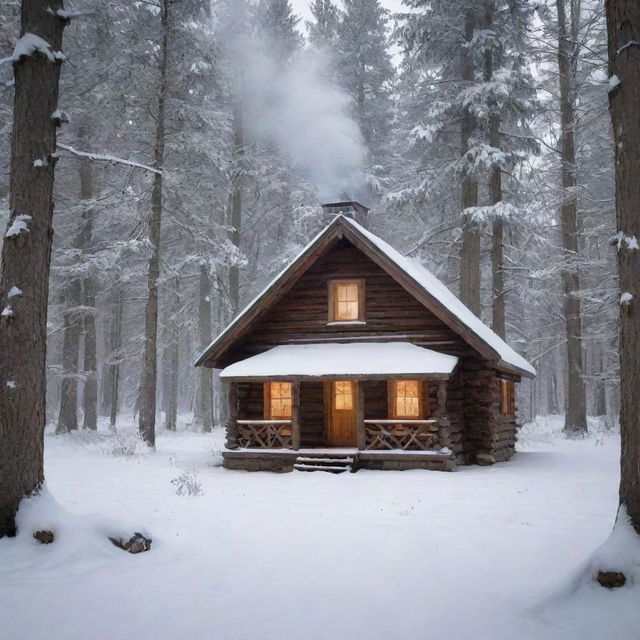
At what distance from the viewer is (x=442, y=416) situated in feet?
51.4

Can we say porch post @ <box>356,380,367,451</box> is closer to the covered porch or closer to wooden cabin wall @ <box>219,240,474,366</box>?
the covered porch

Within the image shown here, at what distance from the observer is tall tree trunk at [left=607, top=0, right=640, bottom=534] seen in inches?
231

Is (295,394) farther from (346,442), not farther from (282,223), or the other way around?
(282,223)

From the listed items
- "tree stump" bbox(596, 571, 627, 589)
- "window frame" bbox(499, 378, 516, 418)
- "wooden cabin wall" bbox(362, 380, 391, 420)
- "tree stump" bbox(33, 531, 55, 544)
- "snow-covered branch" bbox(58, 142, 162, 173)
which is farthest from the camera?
"window frame" bbox(499, 378, 516, 418)

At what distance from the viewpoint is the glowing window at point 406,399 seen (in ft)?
57.4

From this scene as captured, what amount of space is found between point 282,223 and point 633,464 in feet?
83.9

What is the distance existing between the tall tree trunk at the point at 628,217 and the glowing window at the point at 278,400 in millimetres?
13032

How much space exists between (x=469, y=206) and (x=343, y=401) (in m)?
10.4

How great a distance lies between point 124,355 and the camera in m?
29.1

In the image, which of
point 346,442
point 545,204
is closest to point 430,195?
point 545,204

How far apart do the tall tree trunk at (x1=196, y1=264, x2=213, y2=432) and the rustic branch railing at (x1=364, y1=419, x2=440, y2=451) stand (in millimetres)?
11535

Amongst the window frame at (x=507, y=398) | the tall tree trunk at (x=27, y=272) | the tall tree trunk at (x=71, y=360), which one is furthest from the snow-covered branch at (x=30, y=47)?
the window frame at (x=507, y=398)

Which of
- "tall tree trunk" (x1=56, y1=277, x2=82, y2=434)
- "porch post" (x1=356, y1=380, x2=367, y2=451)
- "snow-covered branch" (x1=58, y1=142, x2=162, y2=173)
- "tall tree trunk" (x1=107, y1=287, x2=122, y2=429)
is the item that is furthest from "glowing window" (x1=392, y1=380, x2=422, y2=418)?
"tall tree trunk" (x1=107, y1=287, x2=122, y2=429)

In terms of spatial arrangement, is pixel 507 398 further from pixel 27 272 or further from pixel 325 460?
pixel 27 272
